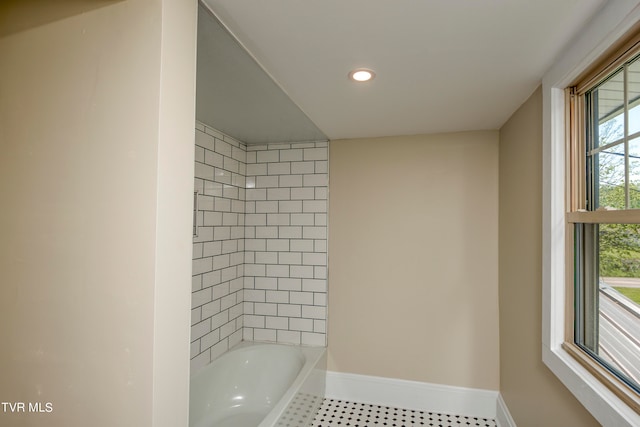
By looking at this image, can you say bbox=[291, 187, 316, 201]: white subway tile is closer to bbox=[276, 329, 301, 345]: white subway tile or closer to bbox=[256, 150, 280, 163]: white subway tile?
bbox=[256, 150, 280, 163]: white subway tile

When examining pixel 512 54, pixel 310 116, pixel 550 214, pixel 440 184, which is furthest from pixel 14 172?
pixel 440 184

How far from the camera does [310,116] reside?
7.46 ft

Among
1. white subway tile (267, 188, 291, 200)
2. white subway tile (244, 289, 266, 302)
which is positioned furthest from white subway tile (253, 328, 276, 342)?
white subway tile (267, 188, 291, 200)

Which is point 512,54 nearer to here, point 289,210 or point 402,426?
point 289,210

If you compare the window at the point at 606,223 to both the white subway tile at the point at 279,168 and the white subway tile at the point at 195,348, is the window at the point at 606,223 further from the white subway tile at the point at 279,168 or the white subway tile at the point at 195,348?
the white subway tile at the point at 195,348

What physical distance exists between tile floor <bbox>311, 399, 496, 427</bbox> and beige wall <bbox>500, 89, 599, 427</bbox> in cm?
36

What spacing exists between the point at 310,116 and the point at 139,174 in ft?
4.94

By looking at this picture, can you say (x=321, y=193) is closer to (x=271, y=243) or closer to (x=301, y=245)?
(x=301, y=245)

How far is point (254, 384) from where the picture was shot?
265cm

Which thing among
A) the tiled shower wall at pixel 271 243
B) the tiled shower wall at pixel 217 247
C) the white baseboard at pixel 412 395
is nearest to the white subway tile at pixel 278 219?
the tiled shower wall at pixel 271 243

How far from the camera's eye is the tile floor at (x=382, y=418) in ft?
7.65

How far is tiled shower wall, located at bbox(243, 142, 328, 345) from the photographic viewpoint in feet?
9.25

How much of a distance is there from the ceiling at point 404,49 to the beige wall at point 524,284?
23 centimetres

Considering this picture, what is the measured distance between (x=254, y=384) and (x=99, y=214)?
2152mm
